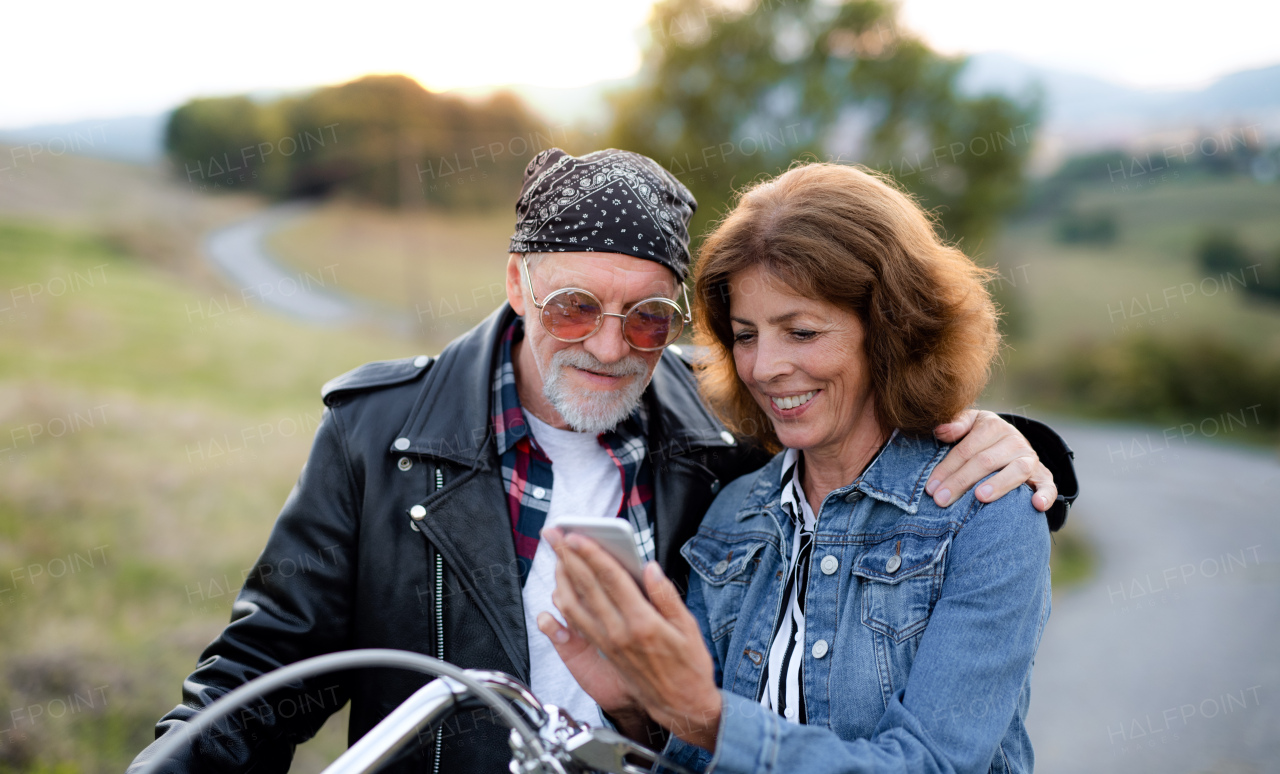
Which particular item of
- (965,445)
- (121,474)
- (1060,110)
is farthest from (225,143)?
(1060,110)

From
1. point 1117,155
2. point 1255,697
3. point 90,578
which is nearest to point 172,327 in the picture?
point 90,578

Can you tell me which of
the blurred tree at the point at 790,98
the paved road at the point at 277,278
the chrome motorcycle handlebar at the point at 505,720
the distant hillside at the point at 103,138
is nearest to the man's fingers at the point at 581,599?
the chrome motorcycle handlebar at the point at 505,720

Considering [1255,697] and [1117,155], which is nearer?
[1255,697]

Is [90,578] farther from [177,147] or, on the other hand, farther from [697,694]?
[177,147]

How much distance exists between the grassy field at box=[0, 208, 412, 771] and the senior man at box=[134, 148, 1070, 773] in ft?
8.78

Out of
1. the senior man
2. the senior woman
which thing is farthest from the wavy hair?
the senior man

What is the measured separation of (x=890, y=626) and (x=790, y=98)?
9033mm

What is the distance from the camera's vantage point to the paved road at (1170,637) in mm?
5254

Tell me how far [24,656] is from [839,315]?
198 inches

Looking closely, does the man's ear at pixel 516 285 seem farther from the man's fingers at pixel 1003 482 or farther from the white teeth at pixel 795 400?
the man's fingers at pixel 1003 482

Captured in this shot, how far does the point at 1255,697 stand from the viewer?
19.1 feet

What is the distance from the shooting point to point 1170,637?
23.0 ft

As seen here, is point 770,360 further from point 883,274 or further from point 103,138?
point 103,138

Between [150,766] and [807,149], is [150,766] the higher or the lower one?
the lower one
